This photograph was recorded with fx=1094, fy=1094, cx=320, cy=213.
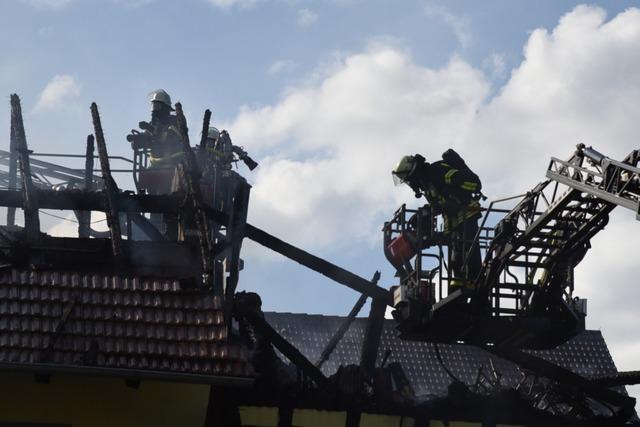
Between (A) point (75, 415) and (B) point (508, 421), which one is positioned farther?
(B) point (508, 421)

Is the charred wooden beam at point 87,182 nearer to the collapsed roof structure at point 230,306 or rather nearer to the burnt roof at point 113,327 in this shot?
the collapsed roof structure at point 230,306

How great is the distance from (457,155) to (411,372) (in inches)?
524

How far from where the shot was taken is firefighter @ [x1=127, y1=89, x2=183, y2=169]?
1941 cm

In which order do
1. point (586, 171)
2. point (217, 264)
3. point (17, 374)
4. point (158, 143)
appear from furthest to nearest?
point (158, 143), point (586, 171), point (217, 264), point (17, 374)

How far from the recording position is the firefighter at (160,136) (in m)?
19.4

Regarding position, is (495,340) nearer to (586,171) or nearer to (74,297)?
(586,171)

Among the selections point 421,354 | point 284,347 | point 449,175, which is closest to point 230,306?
point 284,347

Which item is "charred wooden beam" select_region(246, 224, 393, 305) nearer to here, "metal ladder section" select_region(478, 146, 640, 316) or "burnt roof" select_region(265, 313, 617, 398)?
"metal ladder section" select_region(478, 146, 640, 316)

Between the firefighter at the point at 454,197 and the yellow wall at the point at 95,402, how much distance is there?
614cm

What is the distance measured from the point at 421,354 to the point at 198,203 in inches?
660

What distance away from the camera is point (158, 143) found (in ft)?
66.4

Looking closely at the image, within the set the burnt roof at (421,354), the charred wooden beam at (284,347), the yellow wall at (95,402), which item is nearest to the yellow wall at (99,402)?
the yellow wall at (95,402)

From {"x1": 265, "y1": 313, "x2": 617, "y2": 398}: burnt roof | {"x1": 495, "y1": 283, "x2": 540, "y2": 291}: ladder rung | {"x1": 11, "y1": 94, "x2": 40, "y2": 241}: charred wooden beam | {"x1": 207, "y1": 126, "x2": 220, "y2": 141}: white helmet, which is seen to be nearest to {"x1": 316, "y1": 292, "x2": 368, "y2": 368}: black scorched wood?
{"x1": 495, "y1": 283, "x2": 540, "y2": 291}: ladder rung

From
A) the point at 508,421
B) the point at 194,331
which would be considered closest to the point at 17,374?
the point at 194,331
